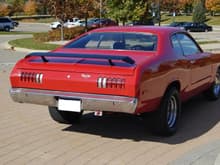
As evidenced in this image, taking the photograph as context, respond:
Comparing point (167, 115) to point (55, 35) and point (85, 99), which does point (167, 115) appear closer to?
point (85, 99)

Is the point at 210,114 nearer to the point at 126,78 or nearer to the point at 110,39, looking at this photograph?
the point at 110,39

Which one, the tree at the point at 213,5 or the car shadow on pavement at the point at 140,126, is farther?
the tree at the point at 213,5

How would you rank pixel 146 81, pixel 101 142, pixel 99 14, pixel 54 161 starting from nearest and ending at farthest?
pixel 54 161
pixel 146 81
pixel 101 142
pixel 99 14

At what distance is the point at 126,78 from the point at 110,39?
1.58 meters

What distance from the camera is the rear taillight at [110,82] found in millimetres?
5602

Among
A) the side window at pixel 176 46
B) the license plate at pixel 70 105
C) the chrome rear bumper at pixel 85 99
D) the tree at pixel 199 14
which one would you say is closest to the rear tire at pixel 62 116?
the chrome rear bumper at pixel 85 99

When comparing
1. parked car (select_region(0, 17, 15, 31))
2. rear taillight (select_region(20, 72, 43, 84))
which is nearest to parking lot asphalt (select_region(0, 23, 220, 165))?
rear taillight (select_region(20, 72, 43, 84))

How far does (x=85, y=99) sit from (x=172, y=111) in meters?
1.47

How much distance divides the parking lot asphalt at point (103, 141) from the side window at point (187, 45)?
3.54 ft

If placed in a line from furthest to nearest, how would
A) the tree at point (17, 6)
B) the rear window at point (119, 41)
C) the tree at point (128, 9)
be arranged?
the tree at point (17, 6) < the tree at point (128, 9) < the rear window at point (119, 41)

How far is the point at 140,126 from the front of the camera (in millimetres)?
7094

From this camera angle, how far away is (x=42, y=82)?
A: 606 centimetres

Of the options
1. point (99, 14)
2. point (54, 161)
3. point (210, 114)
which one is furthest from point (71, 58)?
point (99, 14)

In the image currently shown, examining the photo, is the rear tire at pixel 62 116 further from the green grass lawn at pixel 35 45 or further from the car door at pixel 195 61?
the green grass lawn at pixel 35 45
